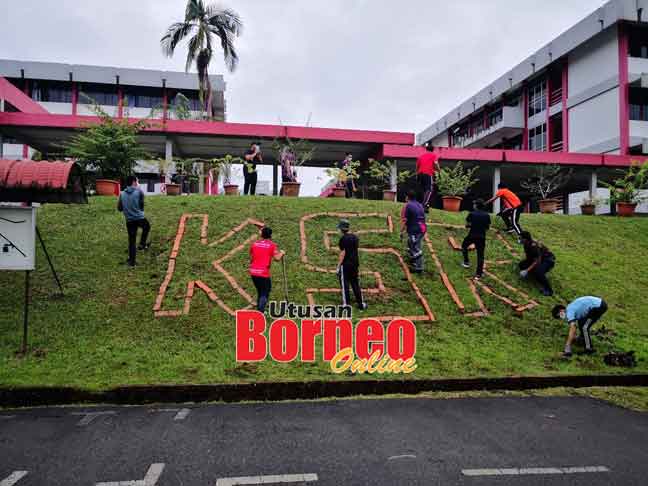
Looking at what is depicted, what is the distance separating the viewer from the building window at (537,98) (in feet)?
110

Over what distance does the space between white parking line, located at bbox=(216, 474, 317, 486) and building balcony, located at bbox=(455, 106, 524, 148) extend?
117 feet

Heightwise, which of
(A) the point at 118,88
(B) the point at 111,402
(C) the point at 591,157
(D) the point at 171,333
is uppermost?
(A) the point at 118,88

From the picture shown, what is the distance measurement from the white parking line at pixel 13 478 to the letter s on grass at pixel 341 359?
4.16m

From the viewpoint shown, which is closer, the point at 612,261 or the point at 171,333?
the point at 171,333

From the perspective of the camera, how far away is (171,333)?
28.0 ft

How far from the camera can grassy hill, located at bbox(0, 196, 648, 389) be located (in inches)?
291

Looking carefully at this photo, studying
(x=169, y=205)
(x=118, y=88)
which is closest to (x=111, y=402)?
(x=169, y=205)

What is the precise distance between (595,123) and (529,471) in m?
29.3

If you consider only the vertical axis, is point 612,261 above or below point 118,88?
below

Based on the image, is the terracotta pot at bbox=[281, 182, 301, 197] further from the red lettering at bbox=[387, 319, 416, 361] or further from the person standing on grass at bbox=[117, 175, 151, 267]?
the red lettering at bbox=[387, 319, 416, 361]

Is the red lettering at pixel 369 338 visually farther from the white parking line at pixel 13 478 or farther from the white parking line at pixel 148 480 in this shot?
the white parking line at pixel 13 478

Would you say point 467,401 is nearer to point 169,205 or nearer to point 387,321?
point 387,321

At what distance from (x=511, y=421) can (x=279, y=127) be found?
1874 cm

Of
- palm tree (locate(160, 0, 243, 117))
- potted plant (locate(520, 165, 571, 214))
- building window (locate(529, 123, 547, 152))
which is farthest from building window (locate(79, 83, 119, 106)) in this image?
potted plant (locate(520, 165, 571, 214))
